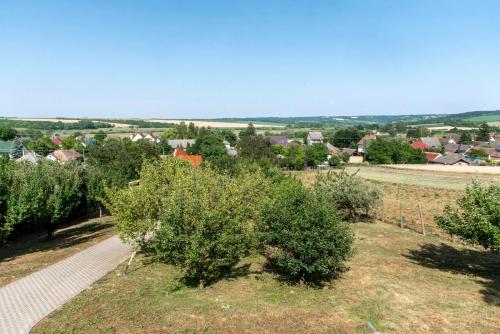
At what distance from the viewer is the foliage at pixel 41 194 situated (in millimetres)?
20172

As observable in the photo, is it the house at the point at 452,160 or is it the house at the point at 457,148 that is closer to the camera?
the house at the point at 452,160

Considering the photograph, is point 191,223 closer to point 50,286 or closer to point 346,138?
point 50,286

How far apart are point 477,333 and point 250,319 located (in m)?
7.12

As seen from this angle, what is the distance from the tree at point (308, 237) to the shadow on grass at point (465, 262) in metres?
5.96

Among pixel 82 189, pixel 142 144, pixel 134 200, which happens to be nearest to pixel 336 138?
pixel 142 144

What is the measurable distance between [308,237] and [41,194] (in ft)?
53.9

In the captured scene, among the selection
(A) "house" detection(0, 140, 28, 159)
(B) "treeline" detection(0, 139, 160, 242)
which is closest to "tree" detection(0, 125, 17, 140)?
(A) "house" detection(0, 140, 28, 159)

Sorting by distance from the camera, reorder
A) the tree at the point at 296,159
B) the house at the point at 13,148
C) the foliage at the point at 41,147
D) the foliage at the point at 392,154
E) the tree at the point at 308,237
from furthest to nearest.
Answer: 1. the foliage at the point at 41,147
2. the foliage at the point at 392,154
3. the tree at the point at 296,159
4. the house at the point at 13,148
5. the tree at the point at 308,237

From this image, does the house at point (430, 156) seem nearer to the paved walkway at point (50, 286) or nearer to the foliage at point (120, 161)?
the foliage at point (120, 161)

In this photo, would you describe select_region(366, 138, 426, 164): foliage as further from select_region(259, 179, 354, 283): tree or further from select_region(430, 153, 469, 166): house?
select_region(259, 179, 354, 283): tree

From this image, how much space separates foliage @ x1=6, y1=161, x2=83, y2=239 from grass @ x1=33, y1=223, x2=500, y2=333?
288 inches

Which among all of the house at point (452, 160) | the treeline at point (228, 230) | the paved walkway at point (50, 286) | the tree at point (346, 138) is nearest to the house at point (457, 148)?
the house at point (452, 160)

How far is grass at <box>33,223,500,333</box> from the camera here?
456 inches

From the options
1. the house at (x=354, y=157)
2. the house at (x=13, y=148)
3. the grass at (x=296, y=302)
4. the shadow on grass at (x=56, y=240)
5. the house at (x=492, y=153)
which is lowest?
the house at (x=354, y=157)
